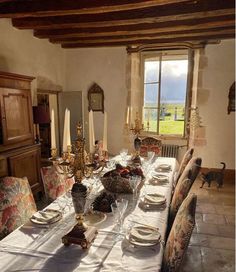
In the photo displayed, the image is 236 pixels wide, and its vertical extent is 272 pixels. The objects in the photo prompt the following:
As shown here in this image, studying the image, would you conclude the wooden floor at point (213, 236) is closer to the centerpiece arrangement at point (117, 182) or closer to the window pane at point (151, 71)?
the centerpiece arrangement at point (117, 182)

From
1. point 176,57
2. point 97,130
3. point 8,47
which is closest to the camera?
point 8,47

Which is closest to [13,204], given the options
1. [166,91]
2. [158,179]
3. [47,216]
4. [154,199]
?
[47,216]

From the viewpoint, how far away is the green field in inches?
183

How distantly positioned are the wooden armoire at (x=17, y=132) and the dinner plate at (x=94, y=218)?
1676mm

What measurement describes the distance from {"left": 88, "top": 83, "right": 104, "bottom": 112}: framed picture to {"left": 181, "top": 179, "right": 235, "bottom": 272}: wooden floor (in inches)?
105

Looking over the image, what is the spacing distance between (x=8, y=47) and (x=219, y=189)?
13.5 feet

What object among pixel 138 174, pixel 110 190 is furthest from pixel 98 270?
pixel 138 174

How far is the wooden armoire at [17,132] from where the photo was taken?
2.77 m

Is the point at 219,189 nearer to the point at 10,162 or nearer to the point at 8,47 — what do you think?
the point at 10,162

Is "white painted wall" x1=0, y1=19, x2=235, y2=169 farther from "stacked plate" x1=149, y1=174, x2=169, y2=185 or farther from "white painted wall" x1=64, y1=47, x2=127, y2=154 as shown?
"stacked plate" x1=149, y1=174, x2=169, y2=185

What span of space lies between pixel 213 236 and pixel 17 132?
107 inches

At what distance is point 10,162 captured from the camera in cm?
279

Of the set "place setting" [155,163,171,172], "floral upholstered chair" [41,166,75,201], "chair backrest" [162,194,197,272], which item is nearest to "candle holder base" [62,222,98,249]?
"chair backrest" [162,194,197,272]

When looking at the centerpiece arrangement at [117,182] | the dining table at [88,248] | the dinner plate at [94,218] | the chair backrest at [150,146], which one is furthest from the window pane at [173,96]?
the dinner plate at [94,218]
